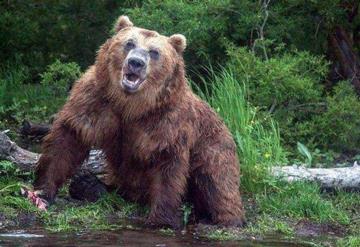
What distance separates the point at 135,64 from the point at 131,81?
14cm

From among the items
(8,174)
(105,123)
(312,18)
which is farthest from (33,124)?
(312,18)

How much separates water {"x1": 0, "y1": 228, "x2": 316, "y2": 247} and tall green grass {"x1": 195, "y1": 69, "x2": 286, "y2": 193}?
1374 millimetres

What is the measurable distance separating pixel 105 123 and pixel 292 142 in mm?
3341

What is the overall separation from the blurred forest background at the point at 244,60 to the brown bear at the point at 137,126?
138 cm

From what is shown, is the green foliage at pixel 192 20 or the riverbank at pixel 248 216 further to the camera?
the green foliage at pixel 192 20

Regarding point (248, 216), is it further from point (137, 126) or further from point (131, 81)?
point (131, 81)

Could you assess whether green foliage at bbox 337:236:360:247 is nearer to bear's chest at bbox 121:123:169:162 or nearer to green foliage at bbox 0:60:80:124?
bear's chest at bbox 121:123:169:162

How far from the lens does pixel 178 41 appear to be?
8.18 m

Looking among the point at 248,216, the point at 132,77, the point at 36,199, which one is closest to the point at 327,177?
the point at 248,216

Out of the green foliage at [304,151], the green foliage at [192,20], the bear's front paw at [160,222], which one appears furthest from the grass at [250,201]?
the green foliage at [192,20]

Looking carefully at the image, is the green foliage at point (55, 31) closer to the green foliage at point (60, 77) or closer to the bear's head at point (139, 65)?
the green foliage at point (60, 77)

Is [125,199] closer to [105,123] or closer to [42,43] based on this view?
[105,123]

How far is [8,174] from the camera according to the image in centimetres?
840

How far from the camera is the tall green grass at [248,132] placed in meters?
9.01
